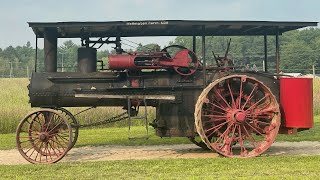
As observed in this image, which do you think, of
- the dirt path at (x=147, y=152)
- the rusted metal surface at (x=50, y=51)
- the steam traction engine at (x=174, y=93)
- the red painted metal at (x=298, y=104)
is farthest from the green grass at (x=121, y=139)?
the red painted metal at (x=298, y=104)

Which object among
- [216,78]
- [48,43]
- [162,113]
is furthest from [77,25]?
[216,78]

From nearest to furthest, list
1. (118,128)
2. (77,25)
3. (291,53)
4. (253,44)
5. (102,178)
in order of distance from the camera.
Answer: (102,178)
(77,25)
(118,128)
(253,44)
(291,53)

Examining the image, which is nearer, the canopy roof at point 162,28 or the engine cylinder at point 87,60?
the canopy roof at point 162,28

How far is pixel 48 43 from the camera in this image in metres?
10.9

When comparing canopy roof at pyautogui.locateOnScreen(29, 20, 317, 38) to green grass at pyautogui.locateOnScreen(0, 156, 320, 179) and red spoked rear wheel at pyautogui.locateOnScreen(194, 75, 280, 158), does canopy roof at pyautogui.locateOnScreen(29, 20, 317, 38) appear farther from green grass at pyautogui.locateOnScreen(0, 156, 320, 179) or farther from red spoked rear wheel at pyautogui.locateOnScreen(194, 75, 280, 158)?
green grass at pyautogui.locateOnScreen(0, 156, 320, 179)

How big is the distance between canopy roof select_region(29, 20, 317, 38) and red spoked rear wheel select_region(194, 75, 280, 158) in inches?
57.8

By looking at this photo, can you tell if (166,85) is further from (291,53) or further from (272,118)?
(291,53)

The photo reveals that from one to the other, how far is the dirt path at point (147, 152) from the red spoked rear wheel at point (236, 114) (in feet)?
2.86

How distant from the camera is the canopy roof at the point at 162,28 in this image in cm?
1013

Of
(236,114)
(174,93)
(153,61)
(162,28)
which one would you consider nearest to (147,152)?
(174,93)

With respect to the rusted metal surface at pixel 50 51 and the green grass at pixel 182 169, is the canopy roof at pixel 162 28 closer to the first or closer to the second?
the rusted metal surface at pixel 50 51

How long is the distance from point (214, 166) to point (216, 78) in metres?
2.71

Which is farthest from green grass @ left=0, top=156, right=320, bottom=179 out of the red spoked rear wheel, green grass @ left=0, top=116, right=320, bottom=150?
green grass @ left=0, top=116, right=320, bottom=150

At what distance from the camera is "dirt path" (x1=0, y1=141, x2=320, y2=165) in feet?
35.6
